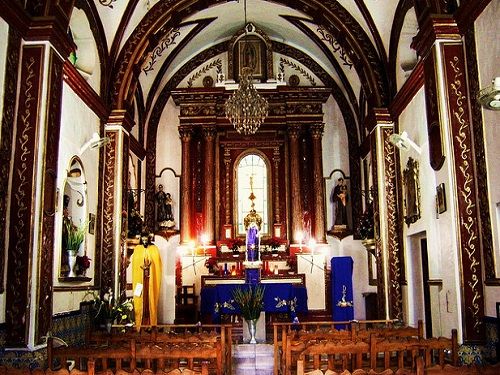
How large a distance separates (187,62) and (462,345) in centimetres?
1125

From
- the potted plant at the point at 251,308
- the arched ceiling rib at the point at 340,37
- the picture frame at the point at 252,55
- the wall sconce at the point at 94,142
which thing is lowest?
the potted plant at the point at 251,308

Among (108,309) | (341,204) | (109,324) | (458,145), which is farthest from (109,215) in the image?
(458,145)

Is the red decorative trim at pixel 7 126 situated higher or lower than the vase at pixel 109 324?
higher

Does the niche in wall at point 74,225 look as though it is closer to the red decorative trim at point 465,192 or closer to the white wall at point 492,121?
the red decorative trim at point 465,192

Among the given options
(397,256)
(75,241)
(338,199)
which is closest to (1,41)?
(75,241)

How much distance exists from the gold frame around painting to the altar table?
10.8ft

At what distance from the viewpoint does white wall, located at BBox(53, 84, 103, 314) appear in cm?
891

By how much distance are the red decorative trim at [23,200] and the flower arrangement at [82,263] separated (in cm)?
241

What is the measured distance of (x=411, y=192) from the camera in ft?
33.0

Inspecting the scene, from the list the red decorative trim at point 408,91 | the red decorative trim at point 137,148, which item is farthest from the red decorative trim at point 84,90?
the red decorative trim at point 408,91

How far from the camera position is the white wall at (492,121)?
669 cm

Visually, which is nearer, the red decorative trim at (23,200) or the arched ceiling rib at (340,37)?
the red decorative trim at (23,200)

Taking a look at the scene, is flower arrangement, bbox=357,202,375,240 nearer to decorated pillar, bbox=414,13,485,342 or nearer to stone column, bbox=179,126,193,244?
decorated pillar, bbox=414,13,485,342

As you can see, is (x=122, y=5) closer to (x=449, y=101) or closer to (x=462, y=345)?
(x=449, y=101)
